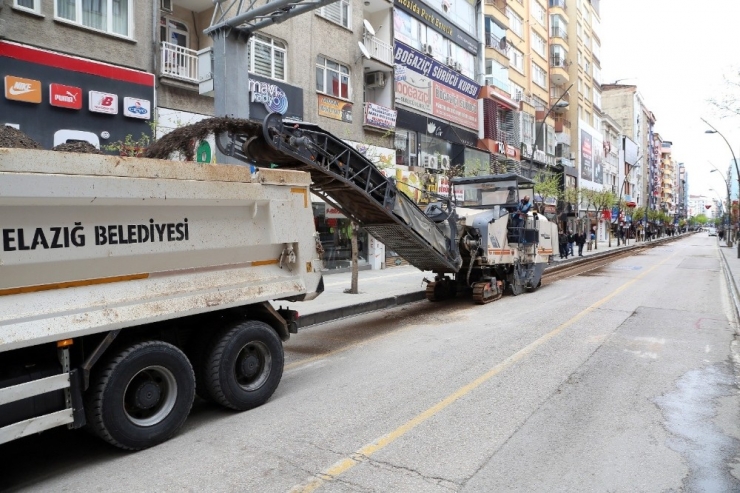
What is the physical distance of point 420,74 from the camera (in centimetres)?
2477

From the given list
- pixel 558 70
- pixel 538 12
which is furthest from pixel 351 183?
pixel 558 70

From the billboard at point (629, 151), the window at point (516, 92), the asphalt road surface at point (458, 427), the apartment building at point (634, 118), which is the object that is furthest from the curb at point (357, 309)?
the apartment building at point (634, 118)

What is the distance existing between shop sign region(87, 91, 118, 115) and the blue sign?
13.7 m

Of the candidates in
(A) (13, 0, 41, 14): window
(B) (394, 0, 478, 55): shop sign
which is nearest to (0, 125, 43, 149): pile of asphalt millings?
(A) (13, 0, 41, 14): window

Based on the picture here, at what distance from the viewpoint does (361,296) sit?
13188 millimetres

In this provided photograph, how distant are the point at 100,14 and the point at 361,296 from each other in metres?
9.24

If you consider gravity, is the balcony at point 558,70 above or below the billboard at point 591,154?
above

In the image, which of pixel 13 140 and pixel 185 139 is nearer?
pixel 13 140

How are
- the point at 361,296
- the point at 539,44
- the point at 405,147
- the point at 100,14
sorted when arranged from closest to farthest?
the point at 100,14 → the point at 361,296 → the point at 405,147 → the point at 539,44

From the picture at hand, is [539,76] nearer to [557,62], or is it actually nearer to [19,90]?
[557,62]

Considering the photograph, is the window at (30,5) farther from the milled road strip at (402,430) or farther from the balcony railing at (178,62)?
the milled road strip at (402,430)

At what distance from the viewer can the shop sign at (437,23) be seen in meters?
24.5

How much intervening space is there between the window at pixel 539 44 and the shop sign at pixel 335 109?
95.5 ft

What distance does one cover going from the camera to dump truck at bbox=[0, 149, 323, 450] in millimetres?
3801
